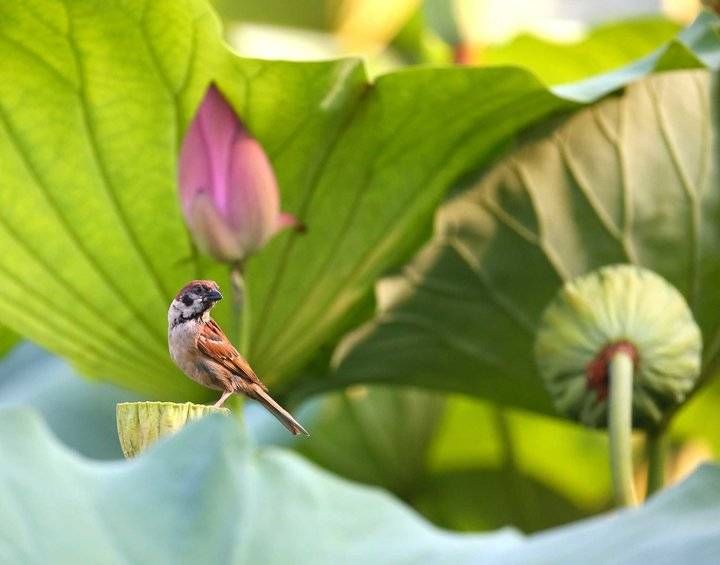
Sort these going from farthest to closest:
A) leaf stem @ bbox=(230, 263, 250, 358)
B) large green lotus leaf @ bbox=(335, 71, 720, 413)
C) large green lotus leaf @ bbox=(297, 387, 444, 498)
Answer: large green lotus leaf @ bbox=(297, 387, 444, 498)
large green lotus leaf @ bbox=(335, 71, 720, 413)
leaf stem @ bbox=(230, 263, 250, 358)

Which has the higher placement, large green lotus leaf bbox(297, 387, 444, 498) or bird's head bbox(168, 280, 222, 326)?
bird's head bbox(168, 280, 222, 326)

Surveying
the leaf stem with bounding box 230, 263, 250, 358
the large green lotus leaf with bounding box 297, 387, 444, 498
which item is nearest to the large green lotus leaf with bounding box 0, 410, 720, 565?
the leaf stem with bounding box 230, 263, 250, 358

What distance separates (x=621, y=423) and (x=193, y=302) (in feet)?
1.06

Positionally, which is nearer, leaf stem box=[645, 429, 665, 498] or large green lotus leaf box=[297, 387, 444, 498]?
leaf stem box=[645, 429, 665, 498]

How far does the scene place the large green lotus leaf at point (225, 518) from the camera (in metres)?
0.55

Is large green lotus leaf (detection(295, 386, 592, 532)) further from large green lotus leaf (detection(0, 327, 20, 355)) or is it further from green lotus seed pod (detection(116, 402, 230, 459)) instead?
green lotus seed pod (detection(116, 402, 230, 459))

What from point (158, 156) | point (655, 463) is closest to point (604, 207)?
point (655, 463)

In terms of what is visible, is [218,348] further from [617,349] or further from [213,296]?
[617,349]

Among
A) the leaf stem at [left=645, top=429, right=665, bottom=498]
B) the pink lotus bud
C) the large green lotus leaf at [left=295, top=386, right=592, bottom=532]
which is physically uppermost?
the pink lotus bud

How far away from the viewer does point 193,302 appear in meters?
0.54

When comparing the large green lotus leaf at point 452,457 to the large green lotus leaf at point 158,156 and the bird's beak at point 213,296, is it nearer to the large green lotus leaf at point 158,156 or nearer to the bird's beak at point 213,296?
the large green lotus leaf at point 158,156

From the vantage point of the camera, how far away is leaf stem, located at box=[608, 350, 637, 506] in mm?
780

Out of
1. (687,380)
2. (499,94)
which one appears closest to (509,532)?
(687,380)

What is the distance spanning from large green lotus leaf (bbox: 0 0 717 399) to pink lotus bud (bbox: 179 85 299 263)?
0.12 meters
